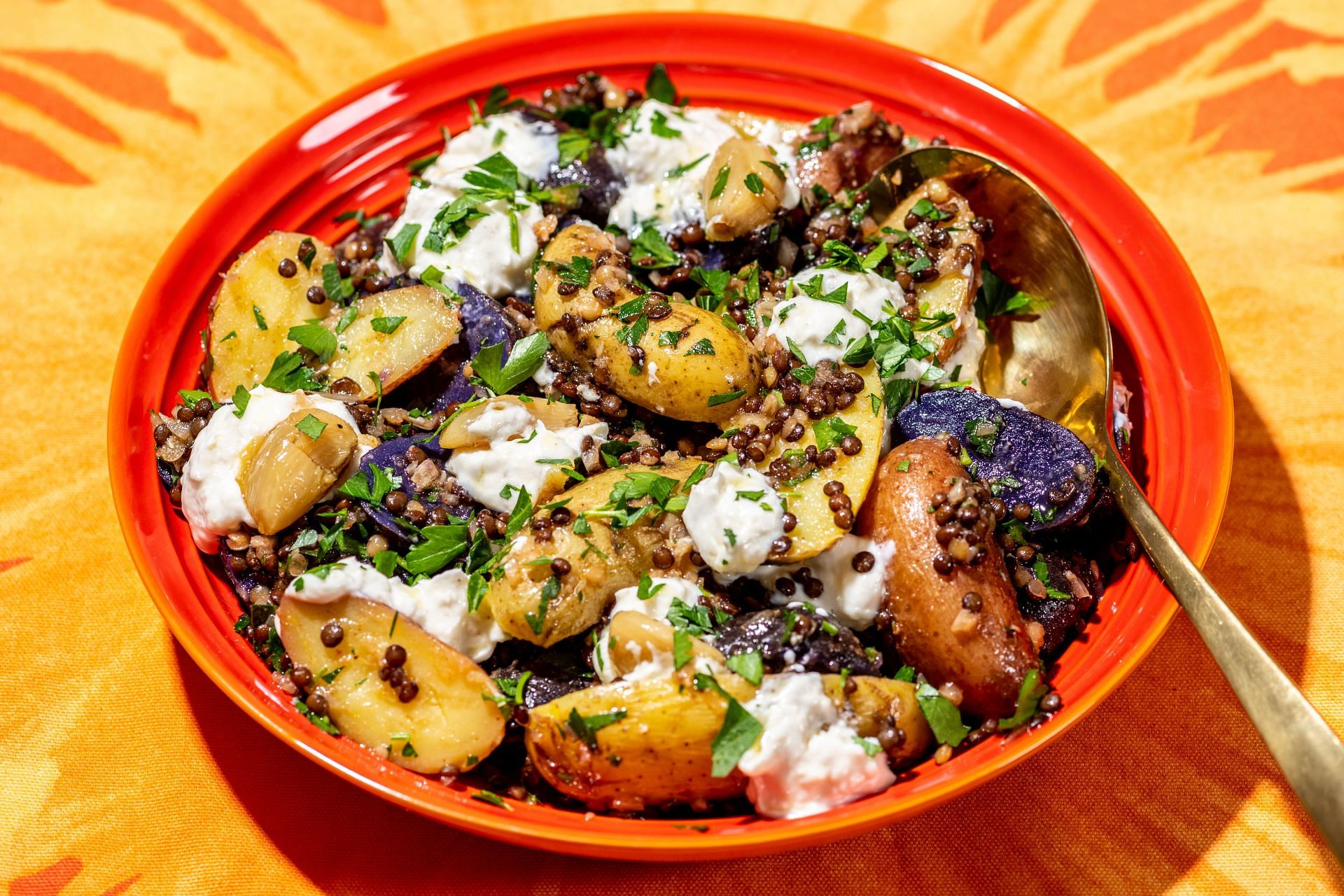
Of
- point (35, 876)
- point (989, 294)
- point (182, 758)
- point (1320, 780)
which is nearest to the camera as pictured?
point (1320, 780)

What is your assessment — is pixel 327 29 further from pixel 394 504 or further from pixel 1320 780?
pixel 1320 780

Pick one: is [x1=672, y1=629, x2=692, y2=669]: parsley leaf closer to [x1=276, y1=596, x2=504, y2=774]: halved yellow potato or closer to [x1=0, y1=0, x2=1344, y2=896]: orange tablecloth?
[x1=276, y1=596, x2=504, y2=774]: halved yellow potato

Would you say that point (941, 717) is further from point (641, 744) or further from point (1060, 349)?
point (1060, 349)

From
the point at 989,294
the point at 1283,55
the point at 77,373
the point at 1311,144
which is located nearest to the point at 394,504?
the point at 77,373

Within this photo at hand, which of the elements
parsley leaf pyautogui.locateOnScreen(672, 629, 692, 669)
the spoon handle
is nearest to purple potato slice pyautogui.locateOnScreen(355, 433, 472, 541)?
parsley leaf pyautogui.locateOnScreen(672, 629, 692, 669)

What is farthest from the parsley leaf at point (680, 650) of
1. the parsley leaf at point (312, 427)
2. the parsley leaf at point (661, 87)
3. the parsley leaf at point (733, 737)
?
the parsley leaf at point (661, 87)

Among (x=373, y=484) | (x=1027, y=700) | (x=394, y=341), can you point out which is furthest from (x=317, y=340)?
(x=1027, y=700)
